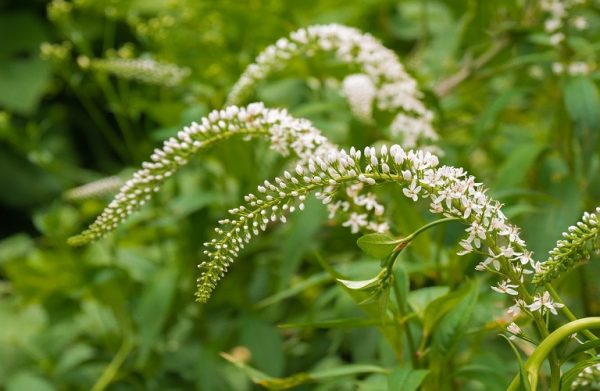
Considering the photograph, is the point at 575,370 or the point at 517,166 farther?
the point at 517,166

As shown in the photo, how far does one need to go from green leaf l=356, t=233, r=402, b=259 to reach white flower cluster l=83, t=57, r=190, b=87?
1.30 metres

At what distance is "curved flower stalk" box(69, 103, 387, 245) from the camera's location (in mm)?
1256

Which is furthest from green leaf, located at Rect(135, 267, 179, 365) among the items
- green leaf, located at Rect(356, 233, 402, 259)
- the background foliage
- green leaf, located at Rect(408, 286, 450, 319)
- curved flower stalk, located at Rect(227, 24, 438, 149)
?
green leaf, located at Rect(356, 233, 402, 259)

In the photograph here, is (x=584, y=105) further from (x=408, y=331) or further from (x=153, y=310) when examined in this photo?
(x=153, y=310)

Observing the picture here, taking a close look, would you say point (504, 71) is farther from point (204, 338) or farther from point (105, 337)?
point (105, 337)

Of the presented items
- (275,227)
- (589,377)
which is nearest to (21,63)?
(275,227)

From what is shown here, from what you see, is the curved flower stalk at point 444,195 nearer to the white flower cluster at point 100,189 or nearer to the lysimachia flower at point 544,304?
the lysimachia flower at point 544,304

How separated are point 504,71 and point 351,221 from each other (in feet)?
3.28

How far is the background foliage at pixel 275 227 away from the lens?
69.7 inches

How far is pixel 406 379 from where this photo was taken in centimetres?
112

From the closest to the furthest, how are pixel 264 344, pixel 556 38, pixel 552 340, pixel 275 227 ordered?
pixel 552 340, pixel 556 38, pixel 264 344, pixel 275 227

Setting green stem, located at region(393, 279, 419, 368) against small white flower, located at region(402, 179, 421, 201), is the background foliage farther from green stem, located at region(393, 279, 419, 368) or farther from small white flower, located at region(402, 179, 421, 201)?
small white flower, located at region(402, 179, 421, 201)

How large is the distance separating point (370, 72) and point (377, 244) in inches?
32.3

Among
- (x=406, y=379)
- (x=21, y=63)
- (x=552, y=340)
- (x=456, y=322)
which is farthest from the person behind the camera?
(x=21, y=63)
